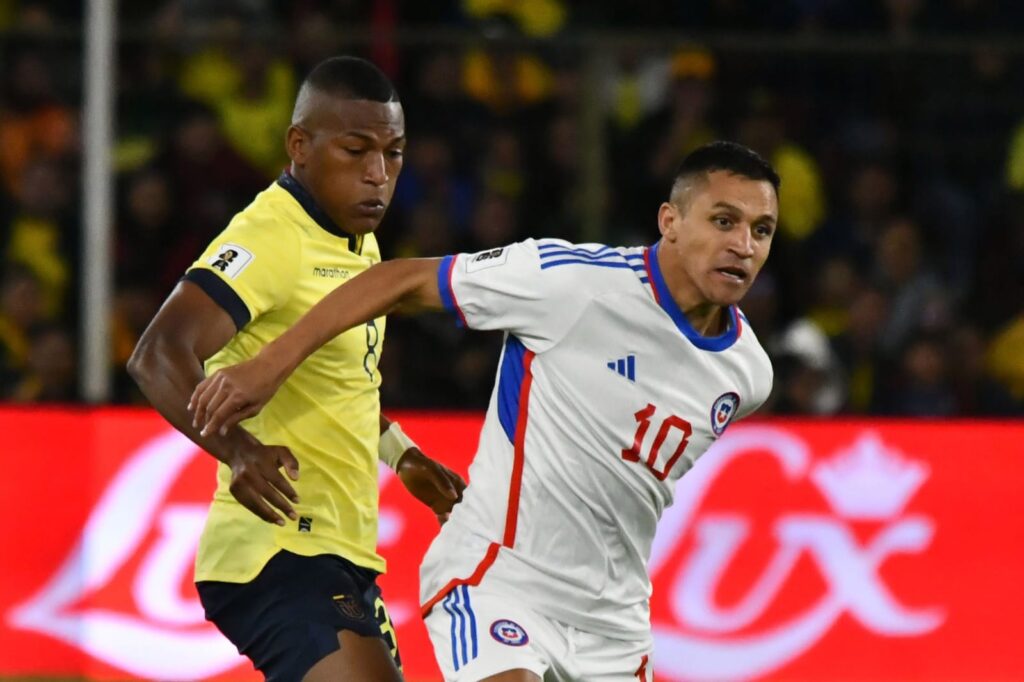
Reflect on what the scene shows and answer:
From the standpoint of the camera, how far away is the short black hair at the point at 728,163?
451cm

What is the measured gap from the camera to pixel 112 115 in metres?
9.98

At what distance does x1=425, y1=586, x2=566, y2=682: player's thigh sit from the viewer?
428 centimetres

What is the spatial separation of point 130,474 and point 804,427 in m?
3.22

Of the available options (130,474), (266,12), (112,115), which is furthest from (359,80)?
(266,12)

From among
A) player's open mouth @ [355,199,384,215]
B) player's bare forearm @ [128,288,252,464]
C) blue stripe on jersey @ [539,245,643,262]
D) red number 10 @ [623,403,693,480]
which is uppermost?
player's open mouth @ [355,199,384,215]

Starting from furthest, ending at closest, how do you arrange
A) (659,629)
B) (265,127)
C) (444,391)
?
(265,127), (444,391), (659,629)

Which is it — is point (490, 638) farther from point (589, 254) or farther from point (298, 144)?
point (298, 144)

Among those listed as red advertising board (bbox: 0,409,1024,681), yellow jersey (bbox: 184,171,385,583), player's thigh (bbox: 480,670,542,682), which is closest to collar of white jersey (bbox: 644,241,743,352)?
yellow jersey (bbox: 184,171,385,583)

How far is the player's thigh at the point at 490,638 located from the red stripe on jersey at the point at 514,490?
0.08 feet

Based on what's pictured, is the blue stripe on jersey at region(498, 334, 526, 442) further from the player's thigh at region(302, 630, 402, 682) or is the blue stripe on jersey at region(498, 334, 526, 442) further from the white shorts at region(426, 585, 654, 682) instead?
the player's thigh at region(302, 630, 402, 682)

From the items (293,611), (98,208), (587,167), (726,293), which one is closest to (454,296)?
(726,293)

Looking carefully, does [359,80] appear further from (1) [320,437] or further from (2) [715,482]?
(2) [715,482]

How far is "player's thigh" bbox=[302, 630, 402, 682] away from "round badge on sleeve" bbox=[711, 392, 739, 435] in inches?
41.2

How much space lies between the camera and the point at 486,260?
14.4ft
